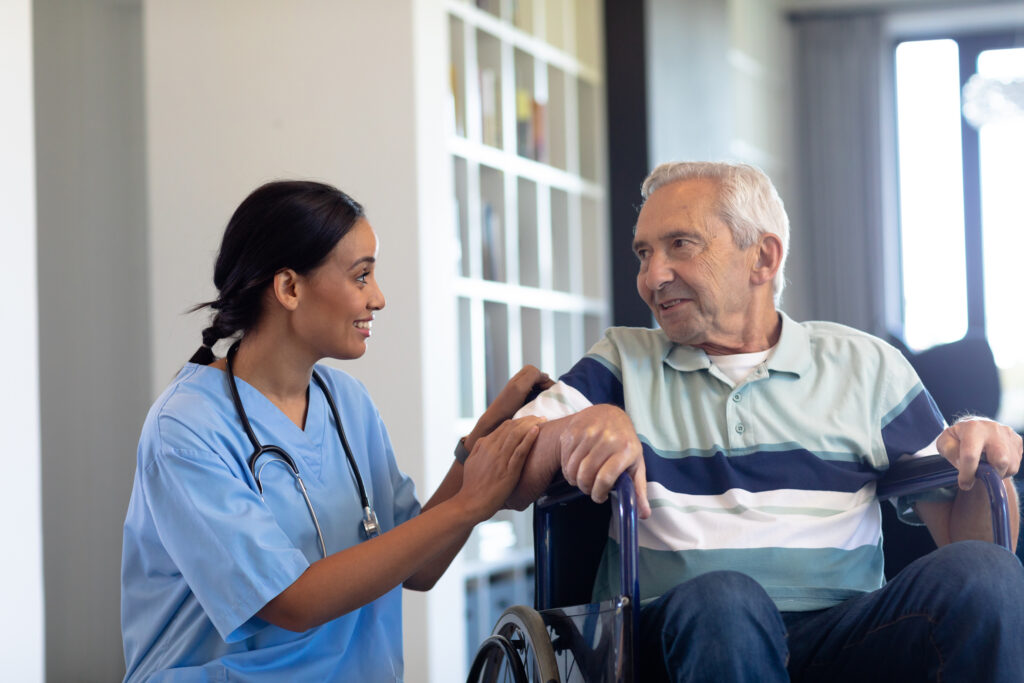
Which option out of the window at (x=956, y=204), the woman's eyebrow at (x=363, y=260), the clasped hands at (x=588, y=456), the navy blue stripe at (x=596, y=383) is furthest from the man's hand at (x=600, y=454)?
the window at (x=956, y=204)

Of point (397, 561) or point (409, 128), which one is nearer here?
point (397, 561)

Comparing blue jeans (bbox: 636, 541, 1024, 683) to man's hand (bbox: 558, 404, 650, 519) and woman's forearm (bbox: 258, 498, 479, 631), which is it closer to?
man's hand (bbox: 558, 404, 650, 519)

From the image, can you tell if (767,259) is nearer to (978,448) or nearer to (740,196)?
(740,196)

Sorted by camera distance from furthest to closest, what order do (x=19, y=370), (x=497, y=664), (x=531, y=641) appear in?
(x=19, y=370) < (x=497, y=664) < (x=531, y=641)

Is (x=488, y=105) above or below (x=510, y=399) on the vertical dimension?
above

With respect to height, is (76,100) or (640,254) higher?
(76,100)

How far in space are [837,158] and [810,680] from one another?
17.9 feet

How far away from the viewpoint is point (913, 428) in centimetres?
164

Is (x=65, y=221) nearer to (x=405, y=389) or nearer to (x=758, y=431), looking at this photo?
(x=405, y=389)

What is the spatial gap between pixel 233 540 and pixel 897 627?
0.82 m

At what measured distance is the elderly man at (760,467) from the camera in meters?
1.23

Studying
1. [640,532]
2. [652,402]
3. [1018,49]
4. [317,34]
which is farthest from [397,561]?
[1018,49]

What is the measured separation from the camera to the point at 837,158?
6.45 metres

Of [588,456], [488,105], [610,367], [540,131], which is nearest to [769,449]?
[610,367]
